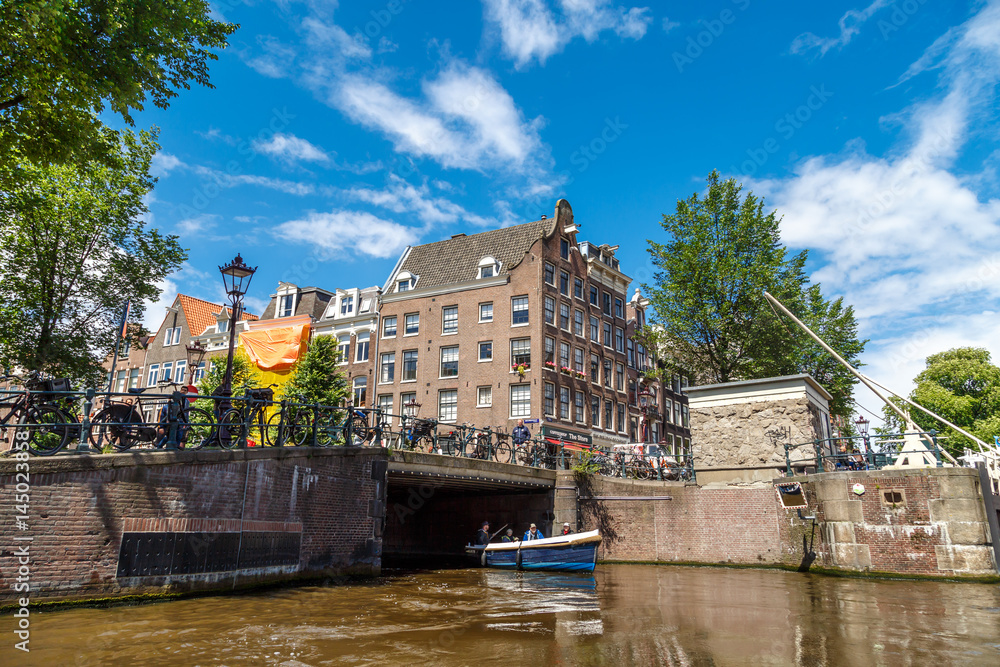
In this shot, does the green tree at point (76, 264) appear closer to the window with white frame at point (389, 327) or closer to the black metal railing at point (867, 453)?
the window with white frame at point (389, 327)

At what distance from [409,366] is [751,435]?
22.3m

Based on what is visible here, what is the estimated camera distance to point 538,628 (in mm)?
8891

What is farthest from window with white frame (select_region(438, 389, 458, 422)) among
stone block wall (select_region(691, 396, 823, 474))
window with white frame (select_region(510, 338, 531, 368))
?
stone block wall (select_region(691, 396, 823, 474))

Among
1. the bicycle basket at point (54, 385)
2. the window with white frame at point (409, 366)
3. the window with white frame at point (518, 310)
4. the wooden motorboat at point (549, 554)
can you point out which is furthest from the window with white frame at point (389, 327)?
the bicycle basket at point (54, 385)

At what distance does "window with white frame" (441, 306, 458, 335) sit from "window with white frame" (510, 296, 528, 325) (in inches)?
148

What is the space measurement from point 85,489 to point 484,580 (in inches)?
373

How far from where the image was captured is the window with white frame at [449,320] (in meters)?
37.5

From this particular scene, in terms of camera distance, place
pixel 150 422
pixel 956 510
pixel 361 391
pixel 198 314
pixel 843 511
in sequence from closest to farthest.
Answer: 1. pixel 150 422
2. pixel 956 510
3. pixel 843 511
4. pixel 361 391
5. pixel 198 314

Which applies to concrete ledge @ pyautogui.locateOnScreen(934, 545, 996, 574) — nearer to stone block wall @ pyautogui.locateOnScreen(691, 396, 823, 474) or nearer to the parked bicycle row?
stone block wall @ pyautogui.locateOnScreen(691, 396, 823, 474)

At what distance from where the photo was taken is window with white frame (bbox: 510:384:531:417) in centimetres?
3397

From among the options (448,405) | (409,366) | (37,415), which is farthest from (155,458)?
(409,366)

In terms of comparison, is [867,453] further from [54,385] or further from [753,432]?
[54,385]

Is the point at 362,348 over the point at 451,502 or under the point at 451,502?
over

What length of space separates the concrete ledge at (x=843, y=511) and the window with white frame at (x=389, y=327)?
89.5ft
